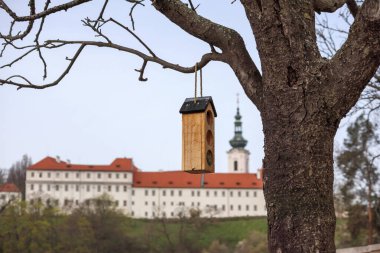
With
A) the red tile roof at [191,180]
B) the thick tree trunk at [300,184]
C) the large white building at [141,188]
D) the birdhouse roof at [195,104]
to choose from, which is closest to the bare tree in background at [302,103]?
the thick tree trunk at [300,184]

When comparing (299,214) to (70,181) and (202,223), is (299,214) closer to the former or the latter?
(202,223)

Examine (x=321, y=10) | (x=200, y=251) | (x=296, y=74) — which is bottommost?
(x=200, y=251)

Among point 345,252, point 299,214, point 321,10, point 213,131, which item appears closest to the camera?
point 299,214

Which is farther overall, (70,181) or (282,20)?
(70,181)

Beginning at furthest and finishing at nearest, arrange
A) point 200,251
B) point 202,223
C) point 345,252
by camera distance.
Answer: point 202,223, point 200,251, point 345,252

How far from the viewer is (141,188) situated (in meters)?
95.5

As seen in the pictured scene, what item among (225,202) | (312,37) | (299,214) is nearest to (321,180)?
(299,214)

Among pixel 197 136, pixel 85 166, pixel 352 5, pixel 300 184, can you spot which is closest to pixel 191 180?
pixel 85 166

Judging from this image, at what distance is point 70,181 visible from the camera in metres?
95.5

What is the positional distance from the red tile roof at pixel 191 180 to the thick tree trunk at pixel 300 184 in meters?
93.3

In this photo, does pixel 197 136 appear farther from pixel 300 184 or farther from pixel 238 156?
pixel 238 156

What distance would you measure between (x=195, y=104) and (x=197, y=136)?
0.24m

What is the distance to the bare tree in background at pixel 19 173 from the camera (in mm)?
102812

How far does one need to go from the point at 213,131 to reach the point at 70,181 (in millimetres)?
93783
